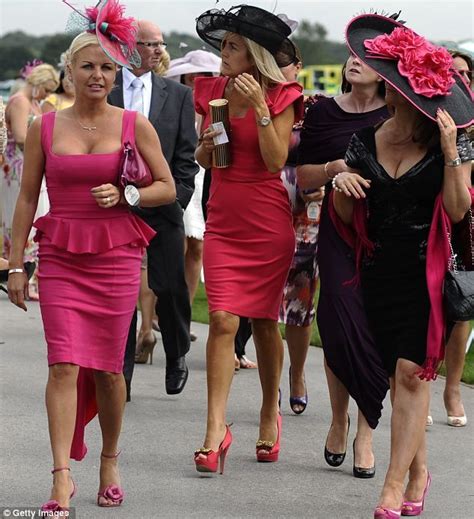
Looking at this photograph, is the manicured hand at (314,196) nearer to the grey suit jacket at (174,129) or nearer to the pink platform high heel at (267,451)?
the grey suit jacket at (174,129)

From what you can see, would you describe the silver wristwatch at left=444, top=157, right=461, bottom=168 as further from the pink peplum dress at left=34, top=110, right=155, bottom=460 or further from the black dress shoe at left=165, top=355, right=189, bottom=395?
the black dress shoe at left=165, top=355, right=189, bottom=395

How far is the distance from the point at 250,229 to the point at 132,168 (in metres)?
1.16

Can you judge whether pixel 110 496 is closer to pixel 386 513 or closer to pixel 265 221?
pixel 386 513

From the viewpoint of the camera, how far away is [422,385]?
18.3ft

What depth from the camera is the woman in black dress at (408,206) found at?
5.45 metres

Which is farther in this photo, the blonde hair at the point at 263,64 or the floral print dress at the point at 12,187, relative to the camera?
the floral print dress at the point at 12,187

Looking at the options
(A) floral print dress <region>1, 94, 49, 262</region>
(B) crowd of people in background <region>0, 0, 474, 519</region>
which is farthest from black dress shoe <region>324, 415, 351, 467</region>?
(A) floral print dress <region>1, 94, 49, 262</region>

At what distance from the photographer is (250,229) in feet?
22.1

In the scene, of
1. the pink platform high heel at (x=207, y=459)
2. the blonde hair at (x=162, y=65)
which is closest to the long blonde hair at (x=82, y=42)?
the pink platform high heel at (x=207, y=459)

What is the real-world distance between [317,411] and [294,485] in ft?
6.07

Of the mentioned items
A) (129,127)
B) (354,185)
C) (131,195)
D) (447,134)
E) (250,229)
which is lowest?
(250,229)

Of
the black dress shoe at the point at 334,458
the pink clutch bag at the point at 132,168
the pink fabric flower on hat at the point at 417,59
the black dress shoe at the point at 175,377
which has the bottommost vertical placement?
the black dress shoe at the point at 175,377

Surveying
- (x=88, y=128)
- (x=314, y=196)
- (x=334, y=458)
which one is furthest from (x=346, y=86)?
(x=334, y=458)

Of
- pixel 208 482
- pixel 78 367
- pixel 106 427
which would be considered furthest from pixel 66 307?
pixel 208 482
